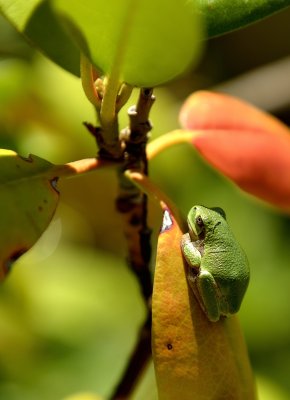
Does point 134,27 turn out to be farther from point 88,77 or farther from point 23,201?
point 23,201

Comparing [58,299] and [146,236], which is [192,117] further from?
[58,299]

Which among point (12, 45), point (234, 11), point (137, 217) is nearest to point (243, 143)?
point (137, 217)

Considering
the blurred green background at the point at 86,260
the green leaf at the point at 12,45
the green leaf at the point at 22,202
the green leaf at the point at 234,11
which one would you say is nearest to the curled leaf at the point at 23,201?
the green leaf at the point at 22,202

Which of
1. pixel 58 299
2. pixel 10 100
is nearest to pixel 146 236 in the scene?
pixel 10 100

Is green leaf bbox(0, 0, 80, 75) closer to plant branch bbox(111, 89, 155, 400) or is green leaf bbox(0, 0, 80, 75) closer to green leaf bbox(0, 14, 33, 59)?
plant branch bbox(111, 89, 155, 400)

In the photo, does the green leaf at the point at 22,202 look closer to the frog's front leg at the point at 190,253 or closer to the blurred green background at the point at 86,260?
the frog's front leg at the point at 190,253

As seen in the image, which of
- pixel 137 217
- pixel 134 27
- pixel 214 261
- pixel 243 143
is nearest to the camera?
pixel 134 27
